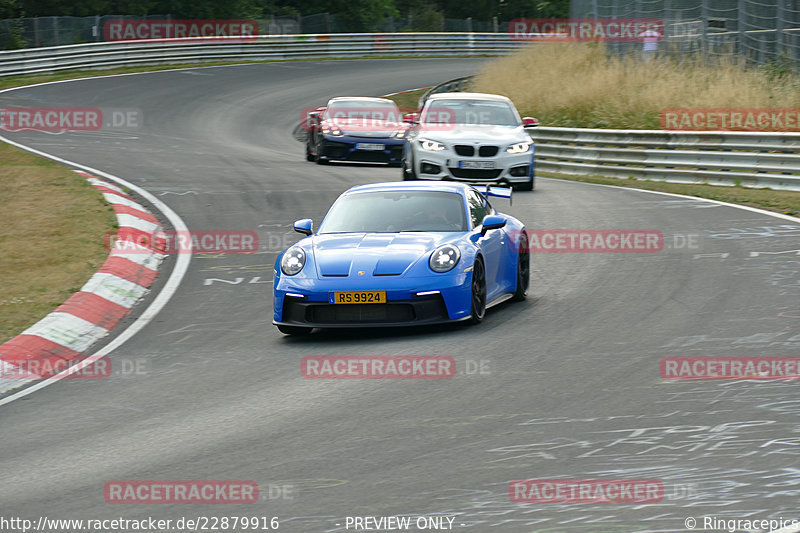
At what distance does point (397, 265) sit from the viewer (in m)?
9.48

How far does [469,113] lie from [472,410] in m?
14.0

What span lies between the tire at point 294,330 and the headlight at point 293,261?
0.45 m

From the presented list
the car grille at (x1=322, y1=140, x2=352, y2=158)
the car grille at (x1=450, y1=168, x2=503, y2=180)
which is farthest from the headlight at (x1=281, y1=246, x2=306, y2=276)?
the car grille at (x1=322, y1=140, x2=352, y2=158)

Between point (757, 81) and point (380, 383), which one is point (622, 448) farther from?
point (757, 81)

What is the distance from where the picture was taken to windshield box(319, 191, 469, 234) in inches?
413

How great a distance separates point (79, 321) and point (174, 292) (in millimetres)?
1658

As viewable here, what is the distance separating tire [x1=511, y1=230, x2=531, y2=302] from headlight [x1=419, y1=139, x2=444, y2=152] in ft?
26.6

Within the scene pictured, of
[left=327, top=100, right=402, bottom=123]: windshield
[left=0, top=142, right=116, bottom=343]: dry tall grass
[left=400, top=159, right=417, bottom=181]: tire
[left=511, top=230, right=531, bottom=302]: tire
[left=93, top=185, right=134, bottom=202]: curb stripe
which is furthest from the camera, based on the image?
[left=327, top=100, right=402, bottom=123]: windshield

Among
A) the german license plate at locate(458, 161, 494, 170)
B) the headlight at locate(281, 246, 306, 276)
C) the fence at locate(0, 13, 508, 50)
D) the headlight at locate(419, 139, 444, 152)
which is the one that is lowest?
the german license plate at locate(458, 161, 494, 170)

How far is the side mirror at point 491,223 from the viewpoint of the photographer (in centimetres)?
1026

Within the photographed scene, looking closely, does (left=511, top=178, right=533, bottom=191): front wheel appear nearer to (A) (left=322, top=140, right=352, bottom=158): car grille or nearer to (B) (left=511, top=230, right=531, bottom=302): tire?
(A) (left=322, top=140, right=352, bottom=158): car grille

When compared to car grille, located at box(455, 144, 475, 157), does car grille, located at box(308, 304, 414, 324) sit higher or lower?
lower

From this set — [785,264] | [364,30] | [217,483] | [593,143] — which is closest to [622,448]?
[217,483]

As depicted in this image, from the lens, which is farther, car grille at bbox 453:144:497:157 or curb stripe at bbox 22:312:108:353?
car grille at bbox 453:144:497:157
